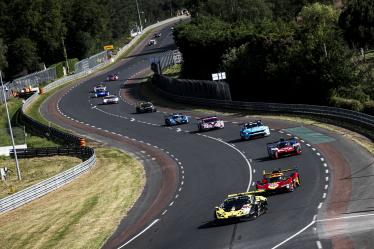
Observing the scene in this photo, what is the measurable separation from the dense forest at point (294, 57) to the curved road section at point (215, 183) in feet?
30.3

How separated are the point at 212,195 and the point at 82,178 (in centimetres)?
1780

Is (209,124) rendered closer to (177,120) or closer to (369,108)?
(177,120)

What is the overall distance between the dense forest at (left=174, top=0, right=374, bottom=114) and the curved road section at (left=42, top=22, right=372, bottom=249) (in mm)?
9236

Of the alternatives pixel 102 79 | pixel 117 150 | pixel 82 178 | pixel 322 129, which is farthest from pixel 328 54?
pixel 102 79

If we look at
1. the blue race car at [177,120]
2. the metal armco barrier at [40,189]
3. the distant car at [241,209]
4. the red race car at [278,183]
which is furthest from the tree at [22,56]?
the distant car at [241,209]

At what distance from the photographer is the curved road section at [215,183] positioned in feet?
102

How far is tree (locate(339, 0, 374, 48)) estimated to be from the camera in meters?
98.0

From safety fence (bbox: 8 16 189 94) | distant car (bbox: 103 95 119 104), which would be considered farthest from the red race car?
safety fence (bbox: 8 16 189 94)

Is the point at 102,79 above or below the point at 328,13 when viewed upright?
below

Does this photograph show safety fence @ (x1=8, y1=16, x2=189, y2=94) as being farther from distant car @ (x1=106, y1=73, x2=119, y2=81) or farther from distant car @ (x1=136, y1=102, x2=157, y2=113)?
distant car @ (x1=136, y1=102, x2=157, y2=113)

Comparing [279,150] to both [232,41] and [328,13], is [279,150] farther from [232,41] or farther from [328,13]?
[328,13]

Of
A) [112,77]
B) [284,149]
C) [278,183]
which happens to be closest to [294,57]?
[284,149]

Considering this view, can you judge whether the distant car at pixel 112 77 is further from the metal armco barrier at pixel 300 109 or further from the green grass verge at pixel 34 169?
the green grass verge at pixel 34 169

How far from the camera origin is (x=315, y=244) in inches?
1074
